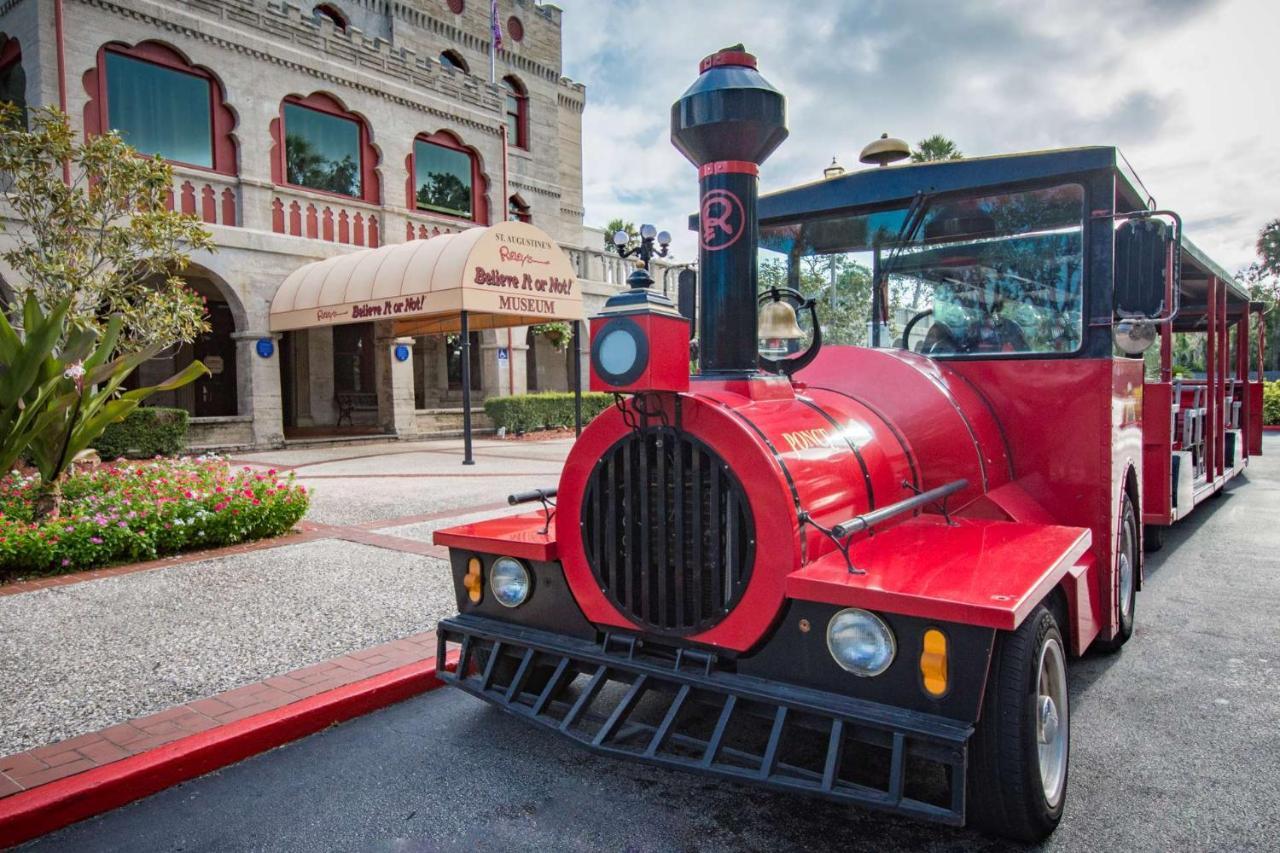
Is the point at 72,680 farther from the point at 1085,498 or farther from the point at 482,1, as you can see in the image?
the point at 482,1

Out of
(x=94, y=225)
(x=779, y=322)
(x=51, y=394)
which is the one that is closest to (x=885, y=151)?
(x=779, y=322)

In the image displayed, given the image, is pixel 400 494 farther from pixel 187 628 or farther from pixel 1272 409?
pixel 1272 409

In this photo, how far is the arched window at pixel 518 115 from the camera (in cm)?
2516

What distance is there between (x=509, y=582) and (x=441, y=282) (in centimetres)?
1105

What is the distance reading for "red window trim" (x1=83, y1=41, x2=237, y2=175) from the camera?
1431 centimetres

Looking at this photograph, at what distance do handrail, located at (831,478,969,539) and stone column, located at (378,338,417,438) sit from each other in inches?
617

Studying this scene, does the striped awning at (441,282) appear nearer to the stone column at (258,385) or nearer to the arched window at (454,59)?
the stone column at (258,385)

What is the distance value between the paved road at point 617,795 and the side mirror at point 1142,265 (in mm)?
1734

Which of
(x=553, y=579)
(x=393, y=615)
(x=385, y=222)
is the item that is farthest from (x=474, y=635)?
(x=385, y=222)

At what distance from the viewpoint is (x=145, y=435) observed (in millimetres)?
13445

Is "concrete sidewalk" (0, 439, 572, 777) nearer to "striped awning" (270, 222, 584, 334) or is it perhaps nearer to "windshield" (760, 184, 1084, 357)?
"windshield" (760, 184, 1084, 357)

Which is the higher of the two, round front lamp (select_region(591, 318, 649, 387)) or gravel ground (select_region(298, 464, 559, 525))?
round front lamp (select_region(591, 318, 649, 387))

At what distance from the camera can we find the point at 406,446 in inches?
657

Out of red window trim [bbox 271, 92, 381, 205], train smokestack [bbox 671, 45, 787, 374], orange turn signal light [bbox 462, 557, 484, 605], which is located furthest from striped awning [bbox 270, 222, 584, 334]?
train smokestack [bbox 671, 45, 787, 374]
